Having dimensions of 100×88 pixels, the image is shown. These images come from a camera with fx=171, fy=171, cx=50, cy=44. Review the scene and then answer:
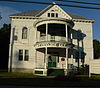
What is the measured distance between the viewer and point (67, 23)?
26.3m

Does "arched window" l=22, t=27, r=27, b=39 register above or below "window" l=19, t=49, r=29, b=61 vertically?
above

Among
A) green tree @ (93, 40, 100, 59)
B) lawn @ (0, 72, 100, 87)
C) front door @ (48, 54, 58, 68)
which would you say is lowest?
lawn @ (0, 72, 100, 87)

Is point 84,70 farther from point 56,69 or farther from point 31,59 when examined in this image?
point 31,59

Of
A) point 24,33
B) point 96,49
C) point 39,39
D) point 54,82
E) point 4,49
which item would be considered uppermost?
point 24,33

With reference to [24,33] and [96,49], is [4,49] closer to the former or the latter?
[24,33]

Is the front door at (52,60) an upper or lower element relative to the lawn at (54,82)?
upper

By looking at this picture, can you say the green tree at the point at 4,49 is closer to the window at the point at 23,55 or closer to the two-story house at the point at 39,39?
the two-story house at the point at 39,39

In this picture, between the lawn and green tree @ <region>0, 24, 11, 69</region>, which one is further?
green tree @ <region>0, 24, 11, 69</region>

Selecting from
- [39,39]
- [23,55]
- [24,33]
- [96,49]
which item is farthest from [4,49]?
[96,49]

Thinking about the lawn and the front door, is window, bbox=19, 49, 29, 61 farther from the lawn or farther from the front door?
the lawn

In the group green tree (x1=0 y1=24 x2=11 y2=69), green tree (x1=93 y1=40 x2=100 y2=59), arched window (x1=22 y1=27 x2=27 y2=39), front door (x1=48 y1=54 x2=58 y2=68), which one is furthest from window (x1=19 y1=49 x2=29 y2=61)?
green tree (x1=93 y1=40 x2=100 y2=59)

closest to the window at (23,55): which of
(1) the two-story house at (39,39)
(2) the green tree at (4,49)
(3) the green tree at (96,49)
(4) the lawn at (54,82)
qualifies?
(1) the two-story house at (39,39)

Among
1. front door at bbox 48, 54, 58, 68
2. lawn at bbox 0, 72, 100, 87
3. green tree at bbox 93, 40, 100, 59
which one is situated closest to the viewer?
lawn at bbox 0, 72, 100, 87

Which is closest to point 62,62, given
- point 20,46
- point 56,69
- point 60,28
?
point 56,69
